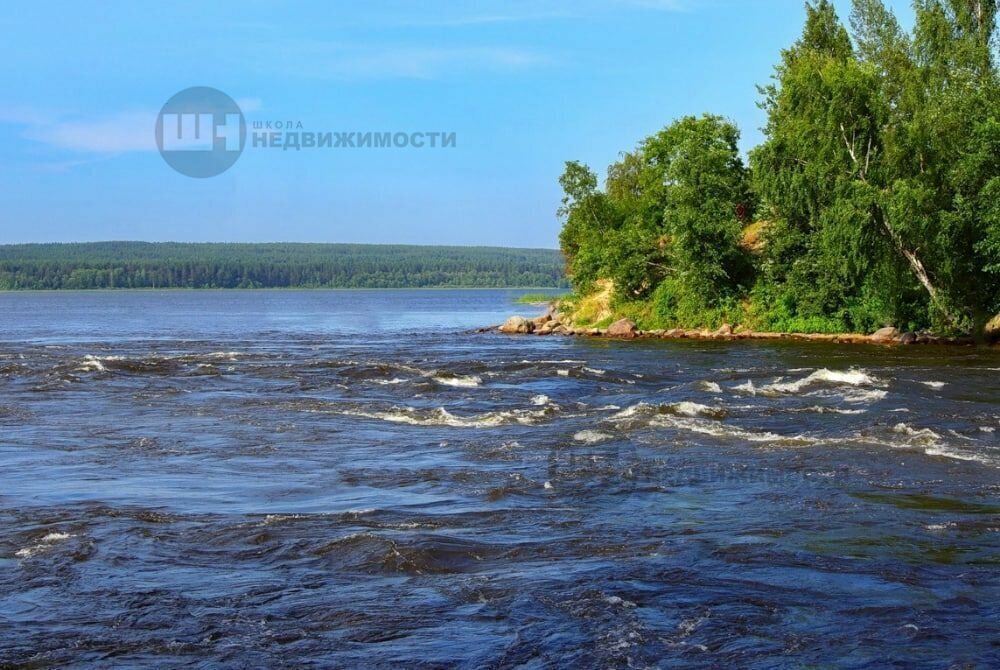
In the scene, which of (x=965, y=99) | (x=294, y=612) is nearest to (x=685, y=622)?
(x=294, y=612)

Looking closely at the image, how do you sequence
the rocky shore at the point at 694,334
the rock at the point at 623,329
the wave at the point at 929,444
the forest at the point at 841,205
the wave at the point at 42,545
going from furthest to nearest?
1. the rock at the point at 623,329
2. the rocky shore at the point at 694,334
3. the forest at the point at 841,205
4. the wave at the point at 929,444
5. the wave at the point at 42,545

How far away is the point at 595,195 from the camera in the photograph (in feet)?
221

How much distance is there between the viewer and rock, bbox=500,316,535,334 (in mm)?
64500

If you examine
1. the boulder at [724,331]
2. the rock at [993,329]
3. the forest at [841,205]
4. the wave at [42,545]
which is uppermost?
the forest at [841,205]

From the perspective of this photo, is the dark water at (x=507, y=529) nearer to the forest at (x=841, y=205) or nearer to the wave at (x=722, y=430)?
the wave at (x=722, y=430)

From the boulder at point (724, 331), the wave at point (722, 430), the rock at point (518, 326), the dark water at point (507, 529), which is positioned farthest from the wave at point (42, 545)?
the rock at point (518, 326)

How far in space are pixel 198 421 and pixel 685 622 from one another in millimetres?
16545

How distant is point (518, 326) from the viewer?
6488 centimetres

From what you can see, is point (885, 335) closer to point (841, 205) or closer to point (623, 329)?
point (841, 205)

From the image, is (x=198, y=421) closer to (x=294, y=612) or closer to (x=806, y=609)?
(x=294, y=612)

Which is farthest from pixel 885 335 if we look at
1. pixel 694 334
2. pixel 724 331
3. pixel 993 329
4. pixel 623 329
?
pixel 623 329

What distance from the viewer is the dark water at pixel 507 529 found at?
9.15 meters

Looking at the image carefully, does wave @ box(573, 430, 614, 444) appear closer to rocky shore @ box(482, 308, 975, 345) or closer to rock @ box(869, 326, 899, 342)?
rocky shore @ box(482, 308, 975, 345)

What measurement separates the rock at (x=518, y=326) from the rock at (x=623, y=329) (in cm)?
682
